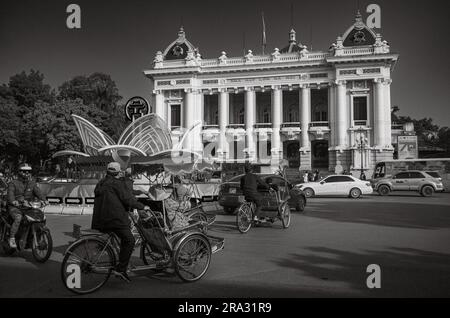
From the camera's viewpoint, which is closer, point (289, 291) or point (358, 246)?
point (289, 291)

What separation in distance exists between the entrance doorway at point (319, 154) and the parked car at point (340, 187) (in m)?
24.8

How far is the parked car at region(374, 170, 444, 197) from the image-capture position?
24750 mm

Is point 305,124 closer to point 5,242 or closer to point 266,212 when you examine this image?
point 266,212

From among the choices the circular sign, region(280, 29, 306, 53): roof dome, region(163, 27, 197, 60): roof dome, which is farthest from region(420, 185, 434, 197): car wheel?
region(280, 29, 306, 53): roof dome

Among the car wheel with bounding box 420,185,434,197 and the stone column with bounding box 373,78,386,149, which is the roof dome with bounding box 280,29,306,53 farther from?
the car wheel with bounding box 420,185,434,197

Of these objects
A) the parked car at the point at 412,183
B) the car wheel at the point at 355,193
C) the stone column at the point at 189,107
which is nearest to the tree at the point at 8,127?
the stone column at the point at 189,107

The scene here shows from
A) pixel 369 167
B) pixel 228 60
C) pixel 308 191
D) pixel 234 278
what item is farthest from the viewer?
pixel 228 60

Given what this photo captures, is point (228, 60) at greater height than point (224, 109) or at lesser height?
greater

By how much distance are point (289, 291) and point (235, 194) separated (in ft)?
32.2

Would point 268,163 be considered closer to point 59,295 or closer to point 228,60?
point 228,60

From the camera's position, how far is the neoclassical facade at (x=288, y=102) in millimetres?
45062

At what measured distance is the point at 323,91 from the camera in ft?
168

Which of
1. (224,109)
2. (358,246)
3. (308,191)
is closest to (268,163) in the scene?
(224,109)

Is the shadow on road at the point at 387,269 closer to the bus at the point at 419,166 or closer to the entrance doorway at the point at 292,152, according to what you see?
the bus at the point at 419,166
